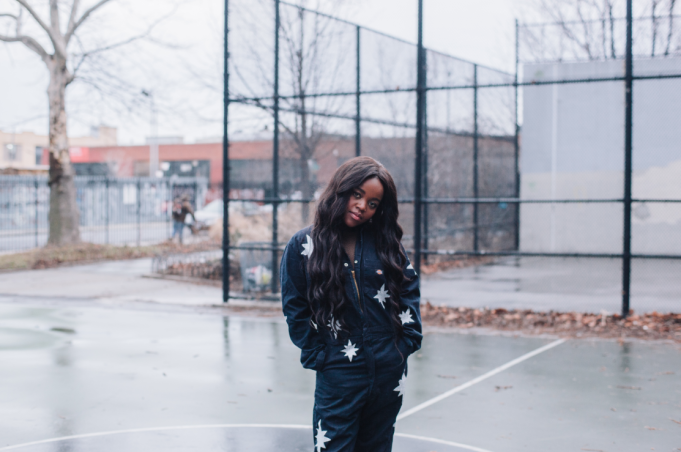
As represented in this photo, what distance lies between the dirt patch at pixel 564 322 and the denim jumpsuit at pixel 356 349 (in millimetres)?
5873

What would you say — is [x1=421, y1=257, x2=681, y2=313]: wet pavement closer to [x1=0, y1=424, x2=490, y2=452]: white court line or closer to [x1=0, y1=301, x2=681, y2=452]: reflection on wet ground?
[x1=0, y1=301, x2=681, y2=452]: reflection on wet ground

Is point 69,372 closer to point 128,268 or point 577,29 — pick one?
point 128,268

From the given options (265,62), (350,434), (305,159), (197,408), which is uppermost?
(265,62)

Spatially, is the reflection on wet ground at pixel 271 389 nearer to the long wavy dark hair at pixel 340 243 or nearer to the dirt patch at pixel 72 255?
the long wavy dark hair at pixel 340 243

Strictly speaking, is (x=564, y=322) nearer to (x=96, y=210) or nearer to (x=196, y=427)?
(x=196, y=427)

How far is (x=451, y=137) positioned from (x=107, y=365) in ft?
34.9

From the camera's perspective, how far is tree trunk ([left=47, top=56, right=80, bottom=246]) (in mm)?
18797

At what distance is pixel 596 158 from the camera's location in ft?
56.3

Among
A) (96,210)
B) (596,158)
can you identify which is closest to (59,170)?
(96,210)

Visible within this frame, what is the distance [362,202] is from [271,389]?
11.6ft

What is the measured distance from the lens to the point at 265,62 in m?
11.1

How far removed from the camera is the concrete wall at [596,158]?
1612 cm

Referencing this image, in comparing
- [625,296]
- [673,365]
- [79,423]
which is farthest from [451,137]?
[79,423]

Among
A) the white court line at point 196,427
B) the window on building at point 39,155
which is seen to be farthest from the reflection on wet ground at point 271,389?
the window on building at point 39,155
